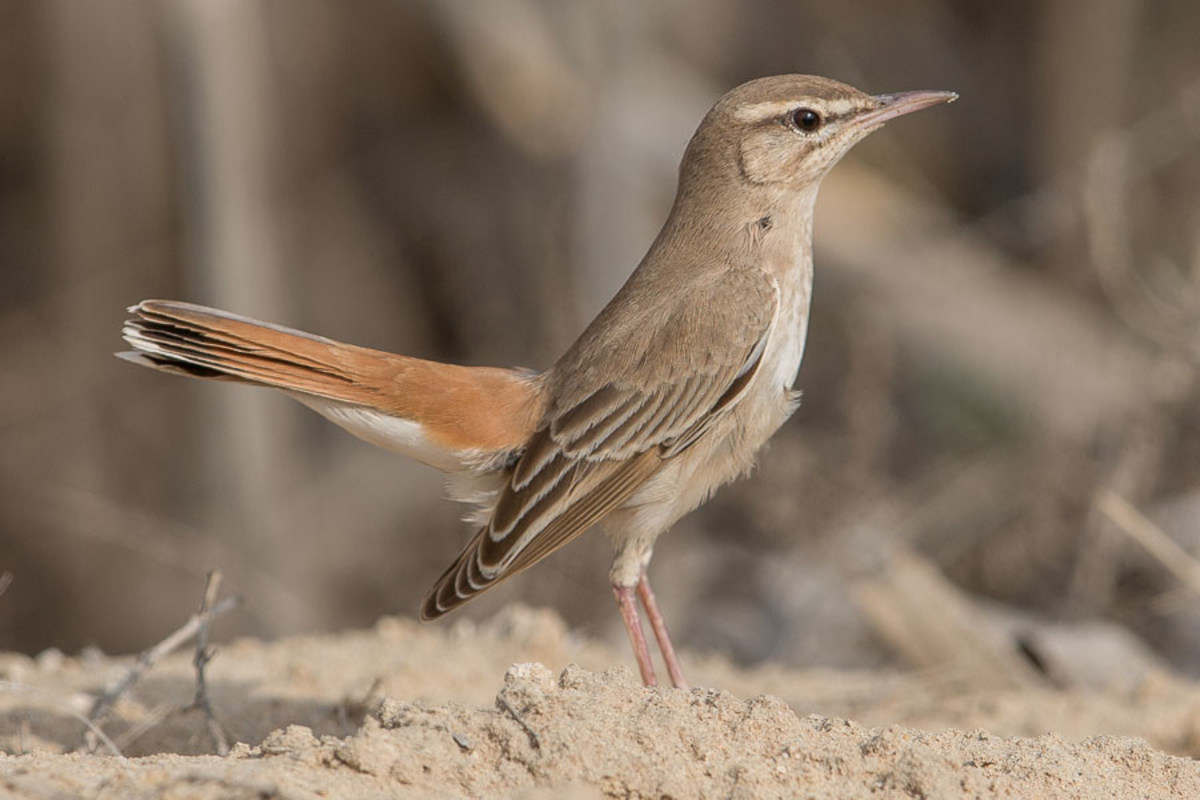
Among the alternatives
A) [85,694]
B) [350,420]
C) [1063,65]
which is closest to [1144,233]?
[1063,65]

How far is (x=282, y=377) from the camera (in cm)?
492

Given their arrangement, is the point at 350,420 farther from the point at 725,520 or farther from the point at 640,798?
the point at 725,520

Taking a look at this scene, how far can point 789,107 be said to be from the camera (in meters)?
5.41

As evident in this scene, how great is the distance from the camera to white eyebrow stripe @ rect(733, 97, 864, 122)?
541 cm

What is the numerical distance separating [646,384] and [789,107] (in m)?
1.11

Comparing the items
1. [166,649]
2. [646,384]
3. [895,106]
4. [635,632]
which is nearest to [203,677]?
[166,649]

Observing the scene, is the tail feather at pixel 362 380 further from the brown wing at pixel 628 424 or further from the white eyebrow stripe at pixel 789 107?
the white eyebrow stripe at pixel 789 107

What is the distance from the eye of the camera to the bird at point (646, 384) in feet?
16.6

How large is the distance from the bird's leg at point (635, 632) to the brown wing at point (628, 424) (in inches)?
15.1

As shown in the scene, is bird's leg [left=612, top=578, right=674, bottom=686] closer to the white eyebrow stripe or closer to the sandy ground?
the sandy ground

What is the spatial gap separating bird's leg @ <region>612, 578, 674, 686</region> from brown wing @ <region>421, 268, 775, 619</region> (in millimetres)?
385

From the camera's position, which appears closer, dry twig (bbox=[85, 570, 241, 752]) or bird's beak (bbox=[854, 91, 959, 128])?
dry twig (bbox=[85, 570, 241, 752])

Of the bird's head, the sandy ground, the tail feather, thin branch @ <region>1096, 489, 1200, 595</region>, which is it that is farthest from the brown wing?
thin branch @ <region>1096, 489, 1200, 595</region>

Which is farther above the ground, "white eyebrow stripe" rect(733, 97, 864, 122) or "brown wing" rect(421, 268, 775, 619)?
"white eyebrow stripe" rect(733, 97, 864, 122)
